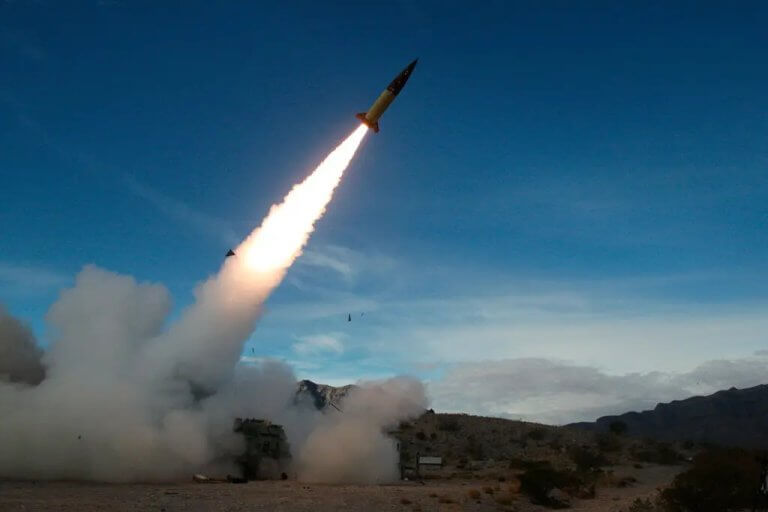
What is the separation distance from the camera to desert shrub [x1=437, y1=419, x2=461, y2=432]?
60688 mm

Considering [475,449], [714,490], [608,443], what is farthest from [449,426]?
[714,490]

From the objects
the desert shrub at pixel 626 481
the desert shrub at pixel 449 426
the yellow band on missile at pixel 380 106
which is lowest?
the desert shrub at pixel 626 481

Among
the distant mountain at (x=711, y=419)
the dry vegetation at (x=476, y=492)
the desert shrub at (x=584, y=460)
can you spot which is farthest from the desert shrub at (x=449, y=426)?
the distant mountain at (x=711, y=419)

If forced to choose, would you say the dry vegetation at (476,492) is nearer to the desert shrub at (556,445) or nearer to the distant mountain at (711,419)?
the desert shrub at (556,445)

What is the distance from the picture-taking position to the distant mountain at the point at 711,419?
11438cm

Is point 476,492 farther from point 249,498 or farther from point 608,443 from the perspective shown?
point 608,443

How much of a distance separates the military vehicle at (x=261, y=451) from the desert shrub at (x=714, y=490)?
1699 centimetres

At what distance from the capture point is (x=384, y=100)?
2644cm

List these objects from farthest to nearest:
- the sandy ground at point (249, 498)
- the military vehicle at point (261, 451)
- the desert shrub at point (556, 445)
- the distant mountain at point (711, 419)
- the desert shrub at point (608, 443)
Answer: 1. the distant mountain at point (711, 419)
2. the desert shrub at point (608, 443)
3. the desert shrub at point (556, 445)
4. the military vehicle at point (261, 451)
5. the sandy ground at point (249, 498)

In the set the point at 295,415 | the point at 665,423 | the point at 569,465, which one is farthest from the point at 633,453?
the point at 665,423

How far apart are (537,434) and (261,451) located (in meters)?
35.7

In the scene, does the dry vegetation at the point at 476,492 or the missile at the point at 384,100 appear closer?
the dry vegetation at the point at 476,492

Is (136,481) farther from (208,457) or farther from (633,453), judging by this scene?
(633,453)

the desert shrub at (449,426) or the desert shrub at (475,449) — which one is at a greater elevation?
the desert shrub at (449,426)
